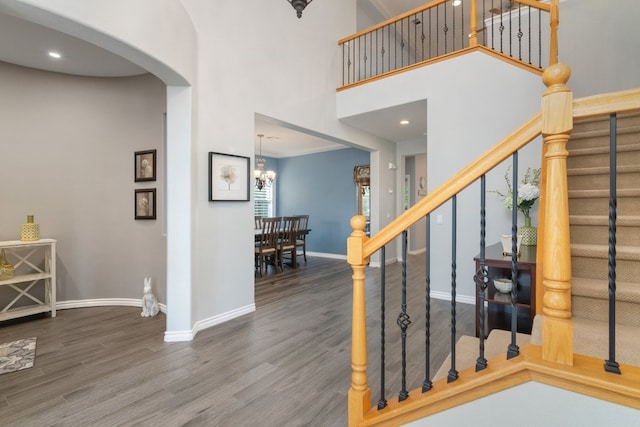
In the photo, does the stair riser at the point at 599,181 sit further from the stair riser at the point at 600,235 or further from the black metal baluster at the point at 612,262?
the black metal baluster at the point at 612,262

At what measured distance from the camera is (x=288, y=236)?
6.02 meters

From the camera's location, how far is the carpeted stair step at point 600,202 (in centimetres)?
171

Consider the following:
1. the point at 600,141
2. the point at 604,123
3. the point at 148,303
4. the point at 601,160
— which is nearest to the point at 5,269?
the point at 148,303

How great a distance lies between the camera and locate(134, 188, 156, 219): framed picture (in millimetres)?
3660

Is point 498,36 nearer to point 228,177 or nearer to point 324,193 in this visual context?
point 228,177

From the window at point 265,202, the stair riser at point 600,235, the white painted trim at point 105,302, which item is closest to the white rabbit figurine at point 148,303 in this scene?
the white painted trim at point 105,302

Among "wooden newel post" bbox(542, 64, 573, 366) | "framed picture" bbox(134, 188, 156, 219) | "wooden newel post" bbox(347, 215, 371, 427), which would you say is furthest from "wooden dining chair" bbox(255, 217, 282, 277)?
"wooden newel post" bbox(542, 64, 573, 366)

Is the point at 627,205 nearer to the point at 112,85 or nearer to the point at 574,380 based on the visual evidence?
the point at 574,380

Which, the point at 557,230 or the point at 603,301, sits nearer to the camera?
the point at 557,230

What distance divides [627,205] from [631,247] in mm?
399

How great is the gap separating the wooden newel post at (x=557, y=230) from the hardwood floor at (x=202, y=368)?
4.11ft

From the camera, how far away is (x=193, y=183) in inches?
114

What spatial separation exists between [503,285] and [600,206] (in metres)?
0.87

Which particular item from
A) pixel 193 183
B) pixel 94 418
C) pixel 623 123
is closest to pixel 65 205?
pixel 193 183
